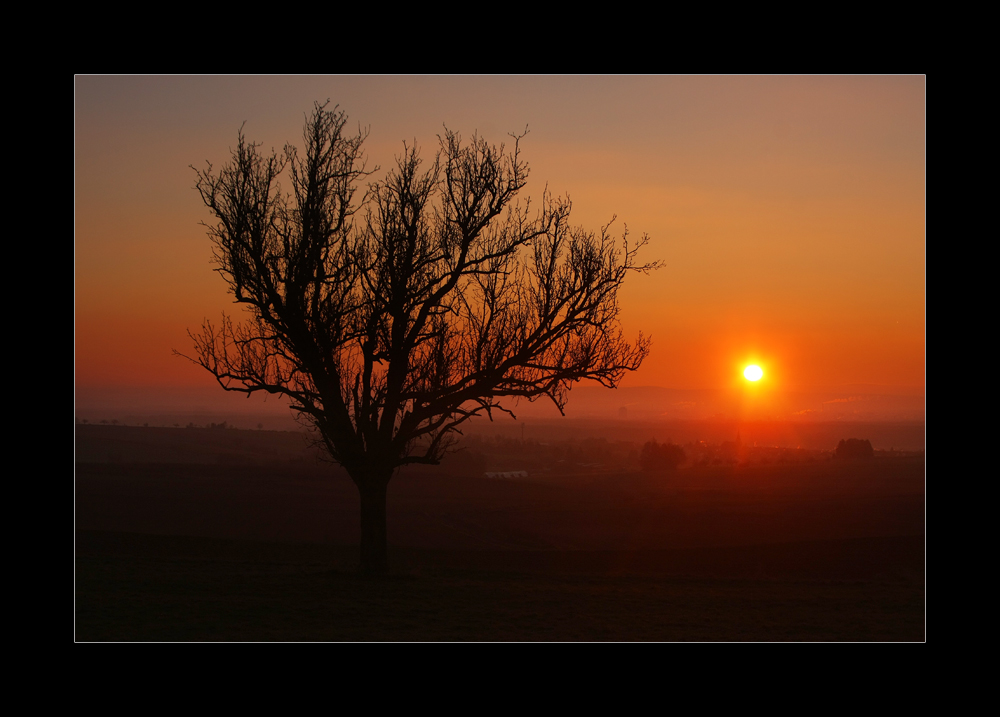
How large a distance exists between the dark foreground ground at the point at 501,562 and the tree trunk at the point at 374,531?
49 cm

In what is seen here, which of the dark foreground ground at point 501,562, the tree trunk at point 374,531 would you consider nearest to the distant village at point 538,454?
the dark foreground ground at point 501,562

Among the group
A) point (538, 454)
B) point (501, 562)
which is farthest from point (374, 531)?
point (538, 454)

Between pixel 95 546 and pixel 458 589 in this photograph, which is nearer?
pixel 458 589

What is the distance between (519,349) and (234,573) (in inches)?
312

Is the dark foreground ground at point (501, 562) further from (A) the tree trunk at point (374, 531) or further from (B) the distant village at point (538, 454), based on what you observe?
(B) the distant village at point (538, 454)

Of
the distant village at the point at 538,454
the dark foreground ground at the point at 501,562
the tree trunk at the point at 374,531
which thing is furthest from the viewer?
the distant village at the point at 538,454

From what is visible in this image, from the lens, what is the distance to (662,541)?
1578 inches

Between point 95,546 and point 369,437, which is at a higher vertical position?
point 369,437

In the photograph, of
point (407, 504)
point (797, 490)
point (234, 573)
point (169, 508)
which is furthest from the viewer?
point (797, 490)

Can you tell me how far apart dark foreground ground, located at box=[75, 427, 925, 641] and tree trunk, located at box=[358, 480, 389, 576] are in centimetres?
49

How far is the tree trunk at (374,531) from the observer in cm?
1520

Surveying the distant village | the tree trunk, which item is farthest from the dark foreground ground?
the distant village
